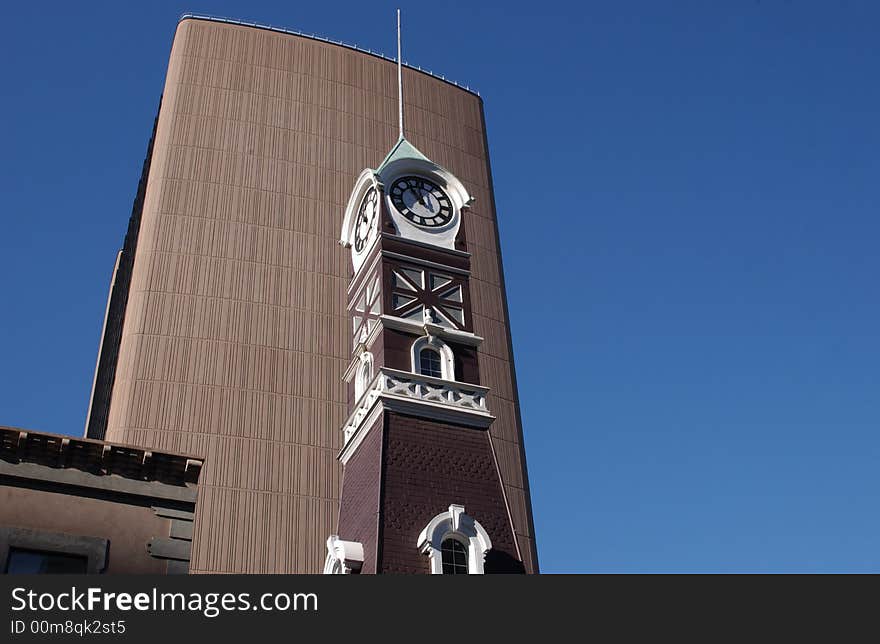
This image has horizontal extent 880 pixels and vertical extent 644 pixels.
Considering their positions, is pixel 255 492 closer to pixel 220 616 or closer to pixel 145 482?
pixel 145 482

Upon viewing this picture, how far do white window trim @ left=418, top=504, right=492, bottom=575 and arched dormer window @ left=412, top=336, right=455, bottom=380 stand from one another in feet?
16.8

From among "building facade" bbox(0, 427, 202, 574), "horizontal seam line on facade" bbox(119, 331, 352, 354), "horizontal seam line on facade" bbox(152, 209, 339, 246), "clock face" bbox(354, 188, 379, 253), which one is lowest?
"building facade" bbox(0, 427, 202, 574)

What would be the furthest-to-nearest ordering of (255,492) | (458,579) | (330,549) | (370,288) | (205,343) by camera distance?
(205,343), (255,492), (370,288), (330,549), (458,579)

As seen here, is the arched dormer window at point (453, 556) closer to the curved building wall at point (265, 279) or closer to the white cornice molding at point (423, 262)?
the white cornice molding at point (423, 262)

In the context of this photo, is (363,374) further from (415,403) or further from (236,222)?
(236,222)

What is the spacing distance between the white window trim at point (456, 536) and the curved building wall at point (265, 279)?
783 inches

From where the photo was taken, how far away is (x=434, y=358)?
111ft

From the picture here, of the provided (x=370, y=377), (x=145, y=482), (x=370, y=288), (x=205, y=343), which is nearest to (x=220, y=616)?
(x=145, y=482)

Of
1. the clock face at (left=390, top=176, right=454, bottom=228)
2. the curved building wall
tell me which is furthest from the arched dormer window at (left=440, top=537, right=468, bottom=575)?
the curved building wall

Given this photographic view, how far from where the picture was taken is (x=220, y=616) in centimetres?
1817

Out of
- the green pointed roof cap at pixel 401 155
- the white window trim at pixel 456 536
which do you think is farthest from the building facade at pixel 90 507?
the green pointed roof cap at pixel 401 155

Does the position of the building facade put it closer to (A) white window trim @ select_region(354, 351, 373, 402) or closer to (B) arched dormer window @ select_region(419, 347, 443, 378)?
(A) white window trim @ select_region(354, 351, 373, 402)

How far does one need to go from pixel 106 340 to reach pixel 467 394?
51.9 m

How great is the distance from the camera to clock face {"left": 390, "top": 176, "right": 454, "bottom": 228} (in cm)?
3684
